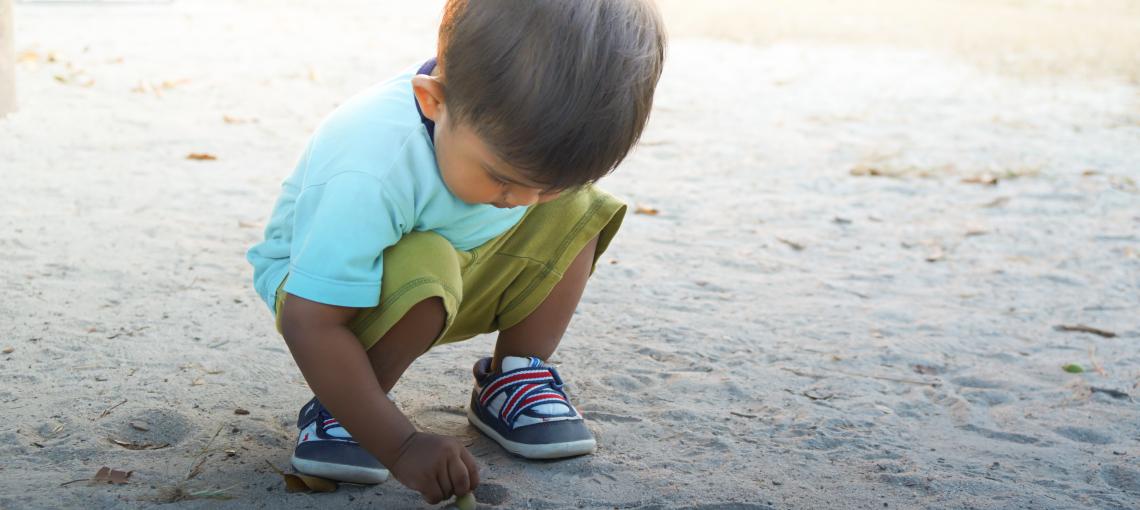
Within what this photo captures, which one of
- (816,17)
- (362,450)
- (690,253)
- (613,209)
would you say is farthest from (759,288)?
(816,17)

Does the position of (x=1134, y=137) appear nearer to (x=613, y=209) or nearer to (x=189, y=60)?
(x=613, y=209)

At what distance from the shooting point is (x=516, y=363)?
6.88ft

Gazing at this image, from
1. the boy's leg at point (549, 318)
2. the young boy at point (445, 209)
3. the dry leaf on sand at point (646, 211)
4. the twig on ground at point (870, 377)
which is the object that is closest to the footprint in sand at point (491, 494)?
the young boy at point (445, 209)

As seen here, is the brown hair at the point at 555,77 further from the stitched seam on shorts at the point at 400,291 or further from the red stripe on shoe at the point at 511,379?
the red stripe on shoe at the point at 511,379

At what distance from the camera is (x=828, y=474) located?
198 cm

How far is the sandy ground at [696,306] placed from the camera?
6.35 feet

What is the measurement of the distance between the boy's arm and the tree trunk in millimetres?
3495

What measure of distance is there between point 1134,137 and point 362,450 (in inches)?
203

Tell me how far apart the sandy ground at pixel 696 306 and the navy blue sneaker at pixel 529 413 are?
0.04m

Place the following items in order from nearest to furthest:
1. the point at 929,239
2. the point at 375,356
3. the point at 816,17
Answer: the point at 375,356 < the point at 929,239 < the point at 816,17

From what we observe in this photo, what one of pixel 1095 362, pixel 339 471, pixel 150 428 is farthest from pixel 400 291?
pixel 1095 362

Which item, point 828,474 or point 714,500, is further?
point 828,474

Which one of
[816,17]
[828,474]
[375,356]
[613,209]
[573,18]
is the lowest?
[816,17]

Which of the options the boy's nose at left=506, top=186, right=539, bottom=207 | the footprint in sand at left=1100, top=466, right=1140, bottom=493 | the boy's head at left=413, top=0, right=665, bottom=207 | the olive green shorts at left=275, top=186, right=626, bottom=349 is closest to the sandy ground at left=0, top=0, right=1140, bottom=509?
the footprint in sand at left=1100, top=466, right=1140, bottom=493
